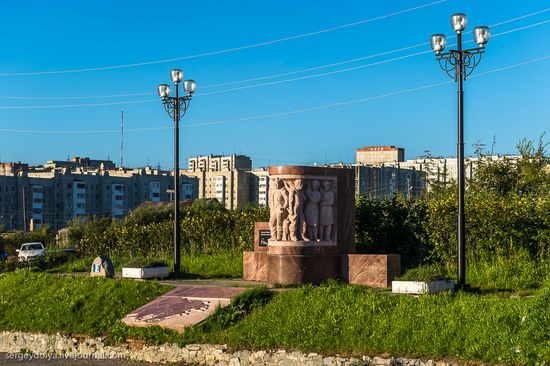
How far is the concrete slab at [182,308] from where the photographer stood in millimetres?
16453

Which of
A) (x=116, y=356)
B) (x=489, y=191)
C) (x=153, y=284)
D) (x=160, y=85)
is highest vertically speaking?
(x=160, y=85)

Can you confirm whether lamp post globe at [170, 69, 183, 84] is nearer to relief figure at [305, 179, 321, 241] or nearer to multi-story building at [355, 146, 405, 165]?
relief figure at [305, 179, 321, 241]

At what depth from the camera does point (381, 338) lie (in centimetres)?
1393

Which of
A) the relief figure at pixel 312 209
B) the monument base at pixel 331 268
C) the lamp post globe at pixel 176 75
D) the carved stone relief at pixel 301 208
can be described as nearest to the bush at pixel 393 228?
the monument base at pixel 331 268

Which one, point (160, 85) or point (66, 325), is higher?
point (160, 85)

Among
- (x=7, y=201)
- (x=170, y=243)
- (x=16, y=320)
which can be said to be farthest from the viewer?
(x=7, y=201)

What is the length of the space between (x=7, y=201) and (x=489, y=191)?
96.1 meters

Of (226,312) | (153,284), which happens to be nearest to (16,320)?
(153,284)

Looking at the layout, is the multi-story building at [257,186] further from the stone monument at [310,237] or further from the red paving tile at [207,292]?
the red paving tile at [207,292]

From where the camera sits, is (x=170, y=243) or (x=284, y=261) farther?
(x=170, y=243)

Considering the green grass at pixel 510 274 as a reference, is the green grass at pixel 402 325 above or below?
below

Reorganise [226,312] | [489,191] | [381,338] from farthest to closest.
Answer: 1. [489,191]
2. [226,312]
3. [381,338]

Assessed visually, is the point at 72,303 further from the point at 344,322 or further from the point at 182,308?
the point at 344,322

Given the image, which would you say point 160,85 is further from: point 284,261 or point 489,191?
point 489,191
